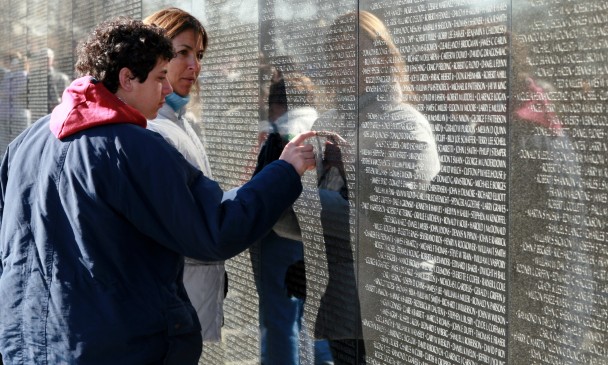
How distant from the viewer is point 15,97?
9.08 meters

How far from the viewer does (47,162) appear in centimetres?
329

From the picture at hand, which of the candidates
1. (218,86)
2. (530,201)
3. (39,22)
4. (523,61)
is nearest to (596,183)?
(530,201)

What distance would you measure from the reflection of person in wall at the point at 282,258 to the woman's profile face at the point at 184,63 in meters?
0.37

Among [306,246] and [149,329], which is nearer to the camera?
[149,329]

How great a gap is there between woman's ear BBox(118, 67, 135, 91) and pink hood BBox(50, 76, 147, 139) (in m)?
0.08

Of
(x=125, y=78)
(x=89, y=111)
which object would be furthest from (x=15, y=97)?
(x=89, y=111)

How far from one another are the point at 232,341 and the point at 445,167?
1.99 metres

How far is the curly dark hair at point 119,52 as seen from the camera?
3418 mm

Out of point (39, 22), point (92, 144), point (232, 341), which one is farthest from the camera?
point (39, 22)

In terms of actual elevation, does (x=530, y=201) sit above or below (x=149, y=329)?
above

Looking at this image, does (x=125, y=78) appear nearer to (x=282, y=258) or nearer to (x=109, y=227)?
(x=109, y=227)

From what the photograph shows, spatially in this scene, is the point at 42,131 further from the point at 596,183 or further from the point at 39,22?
the point at 39,22

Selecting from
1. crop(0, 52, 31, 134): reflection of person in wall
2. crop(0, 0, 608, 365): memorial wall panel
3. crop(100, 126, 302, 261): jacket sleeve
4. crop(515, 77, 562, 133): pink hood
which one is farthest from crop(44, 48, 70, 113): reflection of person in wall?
crop(515, 77, 562, 133): pink hood

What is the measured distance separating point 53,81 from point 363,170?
181 inches
